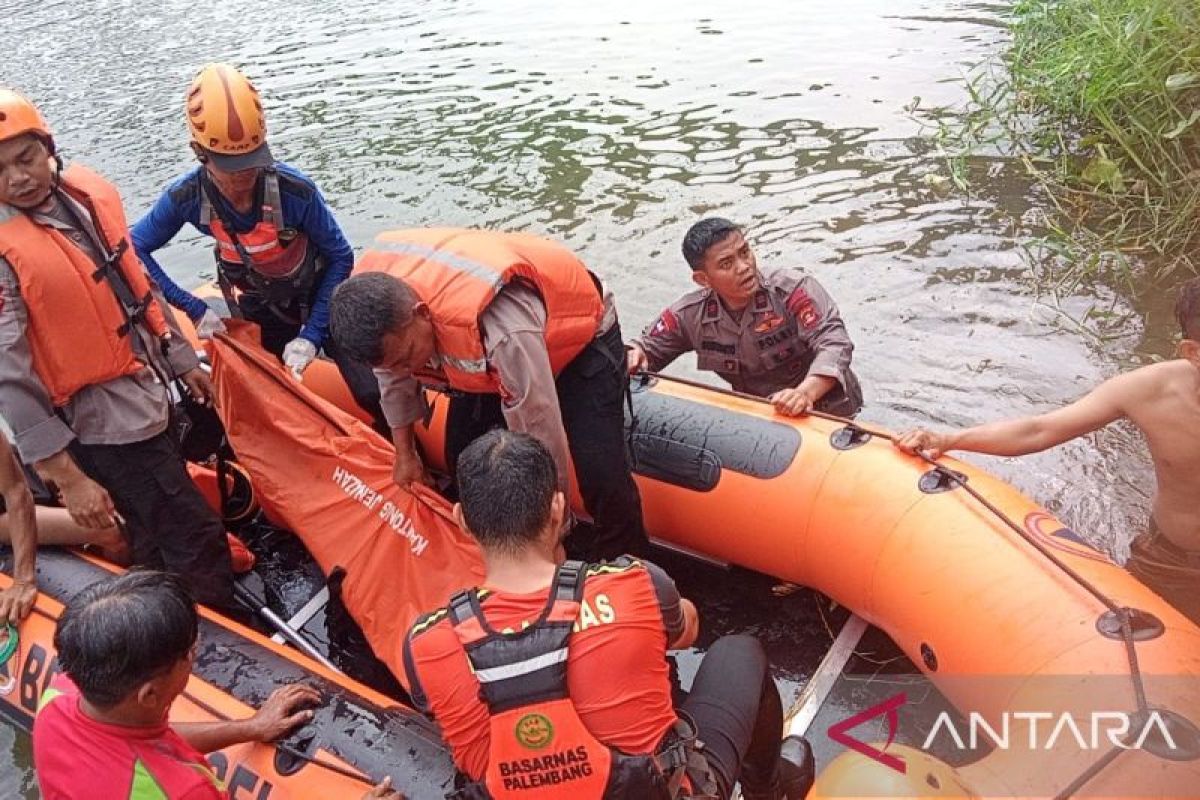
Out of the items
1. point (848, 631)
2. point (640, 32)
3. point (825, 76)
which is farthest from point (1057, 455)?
point (640, 32)

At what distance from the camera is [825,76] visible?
27.0ft

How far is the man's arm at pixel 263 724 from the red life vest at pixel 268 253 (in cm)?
154

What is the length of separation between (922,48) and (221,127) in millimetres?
7077

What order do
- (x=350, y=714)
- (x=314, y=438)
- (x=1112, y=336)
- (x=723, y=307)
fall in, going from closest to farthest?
1. (x=350, y=714)
2. (x=314, y=438)
3. (x=723, y=307)
4. (x=1112, y=336)

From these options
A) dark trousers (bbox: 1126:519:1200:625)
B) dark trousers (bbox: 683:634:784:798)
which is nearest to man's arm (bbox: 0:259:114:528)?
dark trousers (bbox: 683:634:784:798)

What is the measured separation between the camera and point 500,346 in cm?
243

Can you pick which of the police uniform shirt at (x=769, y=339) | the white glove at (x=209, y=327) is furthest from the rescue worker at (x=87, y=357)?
the police uniform shirt at (x=769, y=339)

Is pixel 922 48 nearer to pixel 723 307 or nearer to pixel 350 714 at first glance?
pixel 723 307

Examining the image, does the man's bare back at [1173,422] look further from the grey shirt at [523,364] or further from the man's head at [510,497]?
the man's head at [510,497]

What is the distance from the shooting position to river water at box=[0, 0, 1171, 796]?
4688 millimetres

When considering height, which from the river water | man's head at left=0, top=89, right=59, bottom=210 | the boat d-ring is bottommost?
the river water

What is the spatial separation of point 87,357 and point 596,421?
1.42m

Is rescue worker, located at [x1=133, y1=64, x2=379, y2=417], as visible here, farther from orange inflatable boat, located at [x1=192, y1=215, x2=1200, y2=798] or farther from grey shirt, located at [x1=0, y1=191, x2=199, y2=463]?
orange inflatable boat, located at [x1=192, y1=215, x2=1200, y2=798]

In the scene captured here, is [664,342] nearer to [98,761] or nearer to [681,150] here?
[98,761]
